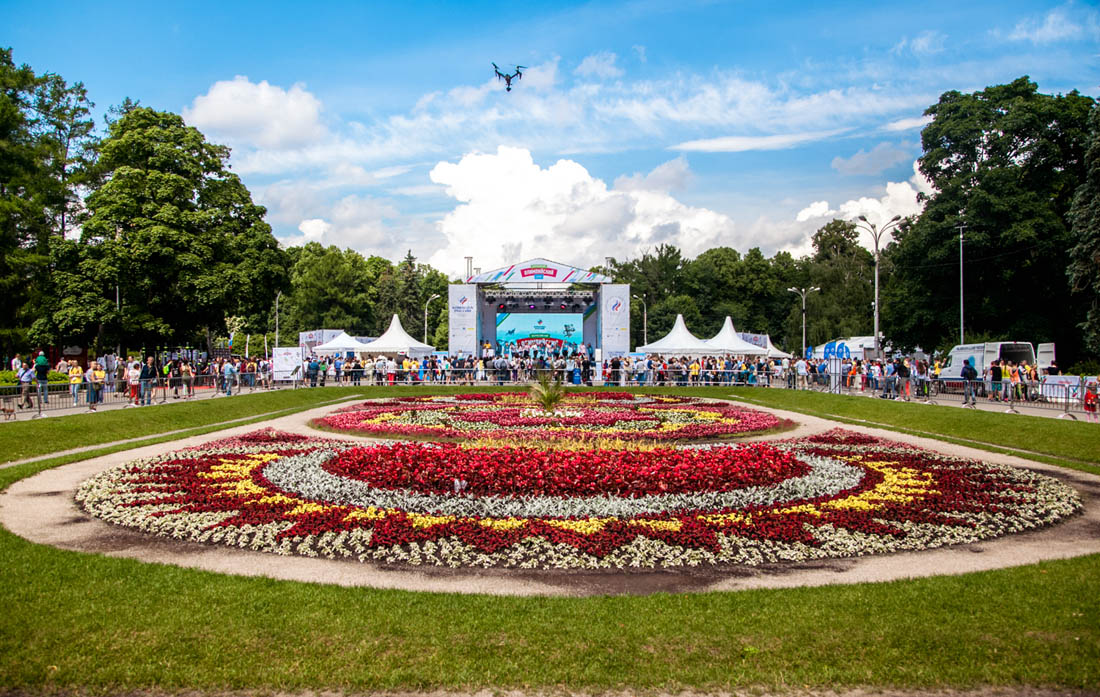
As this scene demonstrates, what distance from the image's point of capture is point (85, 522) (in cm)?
858

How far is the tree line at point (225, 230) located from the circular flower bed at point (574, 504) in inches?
1083

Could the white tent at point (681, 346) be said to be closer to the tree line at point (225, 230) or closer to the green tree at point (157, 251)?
the tree line at point (225, 230)

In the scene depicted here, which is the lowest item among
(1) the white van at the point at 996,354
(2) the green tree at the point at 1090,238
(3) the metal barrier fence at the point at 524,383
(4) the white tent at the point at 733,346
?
(3) the metal barrier fence at the point at 524,383

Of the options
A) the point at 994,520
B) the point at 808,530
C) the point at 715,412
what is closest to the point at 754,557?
the point at 808,530

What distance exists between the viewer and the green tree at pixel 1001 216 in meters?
39.5

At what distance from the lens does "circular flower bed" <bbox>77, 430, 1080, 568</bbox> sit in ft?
24.6

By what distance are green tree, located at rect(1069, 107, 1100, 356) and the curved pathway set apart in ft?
94.4

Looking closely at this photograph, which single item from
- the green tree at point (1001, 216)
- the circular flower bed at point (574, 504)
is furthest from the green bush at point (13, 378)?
the green tree at point (1001, 216)

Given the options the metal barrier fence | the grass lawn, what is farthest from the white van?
the grass lawn

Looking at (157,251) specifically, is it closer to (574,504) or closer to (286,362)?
(286,362)

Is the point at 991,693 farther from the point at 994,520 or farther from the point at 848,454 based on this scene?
the point at 848,454

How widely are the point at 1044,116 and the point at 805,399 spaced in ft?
83.1

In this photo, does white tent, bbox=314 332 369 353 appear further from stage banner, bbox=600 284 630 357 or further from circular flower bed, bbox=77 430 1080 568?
circular flower bed, bbox=77 430 1080 568

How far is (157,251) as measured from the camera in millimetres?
35719
